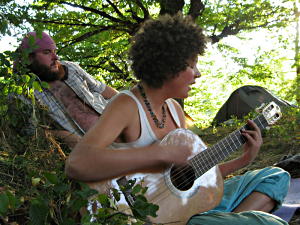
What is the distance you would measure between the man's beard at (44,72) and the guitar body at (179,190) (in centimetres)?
172

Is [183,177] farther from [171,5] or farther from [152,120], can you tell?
[171,5]

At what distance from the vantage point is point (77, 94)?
3486 mm

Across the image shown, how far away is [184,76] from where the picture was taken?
220 cm

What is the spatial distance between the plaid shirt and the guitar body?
1141 millimetres

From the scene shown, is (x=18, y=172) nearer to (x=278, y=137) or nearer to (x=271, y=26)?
(x=278, y=137)

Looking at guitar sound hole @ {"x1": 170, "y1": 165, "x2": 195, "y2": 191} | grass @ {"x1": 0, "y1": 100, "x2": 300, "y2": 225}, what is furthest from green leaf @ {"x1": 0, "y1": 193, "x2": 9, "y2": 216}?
guitar sound hole @ {"x1": 170, "y1": 165, "x2": 195, "y2": 191}

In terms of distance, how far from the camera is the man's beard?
3482 millimetres

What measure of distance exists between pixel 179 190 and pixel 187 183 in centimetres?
9

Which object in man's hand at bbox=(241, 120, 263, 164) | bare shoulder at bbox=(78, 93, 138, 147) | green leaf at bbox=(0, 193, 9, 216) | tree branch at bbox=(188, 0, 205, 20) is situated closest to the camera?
green leaf at bbox=(0, 193, 9, 216)

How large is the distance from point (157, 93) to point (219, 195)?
655mm

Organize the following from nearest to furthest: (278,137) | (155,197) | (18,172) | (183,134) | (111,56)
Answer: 1. (18,172)
2. (155,197)
3. (183,134)
4. (278,137)
5. (111,56)

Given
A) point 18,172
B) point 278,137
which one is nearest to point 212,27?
point 278,137

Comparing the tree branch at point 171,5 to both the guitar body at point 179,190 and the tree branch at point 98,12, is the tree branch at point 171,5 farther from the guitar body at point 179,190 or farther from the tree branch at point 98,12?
the guitar body at point 179,190

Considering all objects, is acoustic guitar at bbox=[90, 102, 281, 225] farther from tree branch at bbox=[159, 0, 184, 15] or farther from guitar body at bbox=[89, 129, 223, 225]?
tree branch at bbox=[159, 0, 184, 15]
